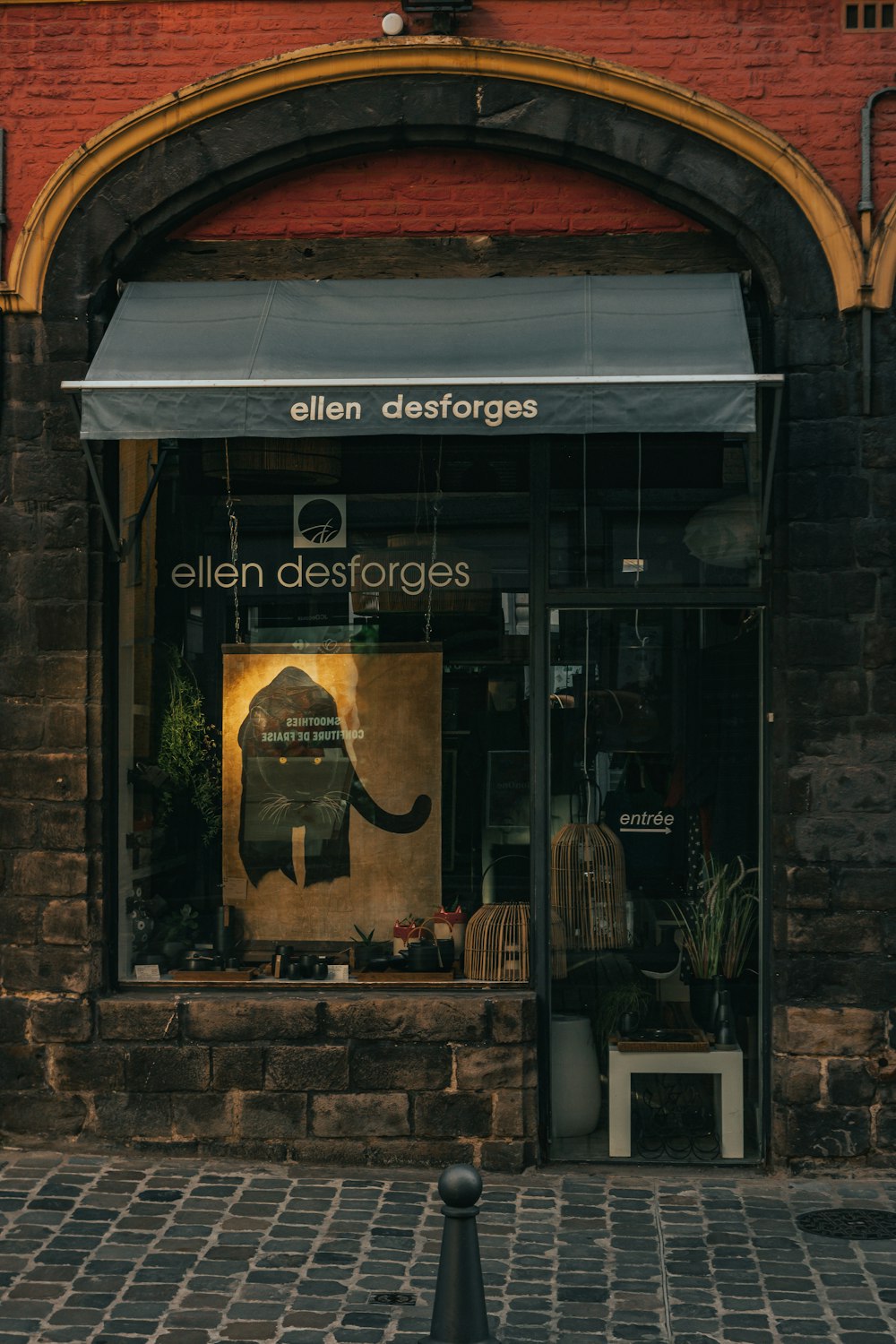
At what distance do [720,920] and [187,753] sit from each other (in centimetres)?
285

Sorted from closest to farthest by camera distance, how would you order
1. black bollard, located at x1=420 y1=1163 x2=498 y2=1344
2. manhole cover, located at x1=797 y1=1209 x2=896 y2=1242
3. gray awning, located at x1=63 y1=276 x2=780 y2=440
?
black bollard, located at x1=420 y1=1163 x2=498 y2=1344, manhole cover, located at x1=797 y1=1209 x2=896 y2=1242, gray awning, located at x1=63 y1=276 x2=780 y2=440

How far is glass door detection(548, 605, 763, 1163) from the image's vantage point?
7.75 m

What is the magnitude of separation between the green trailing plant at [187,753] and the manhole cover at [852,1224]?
3448 millimetres

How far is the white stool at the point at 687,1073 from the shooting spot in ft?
25.0

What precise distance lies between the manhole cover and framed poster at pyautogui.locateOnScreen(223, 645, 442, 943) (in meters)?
2.39

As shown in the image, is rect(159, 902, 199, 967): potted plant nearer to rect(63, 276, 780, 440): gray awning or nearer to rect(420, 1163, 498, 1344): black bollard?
rect(63, 276, 780, 440): gray awning

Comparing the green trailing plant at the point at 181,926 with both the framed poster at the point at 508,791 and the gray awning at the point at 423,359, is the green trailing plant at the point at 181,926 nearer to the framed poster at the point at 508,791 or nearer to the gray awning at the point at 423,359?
the framed poster at the point at 508,791

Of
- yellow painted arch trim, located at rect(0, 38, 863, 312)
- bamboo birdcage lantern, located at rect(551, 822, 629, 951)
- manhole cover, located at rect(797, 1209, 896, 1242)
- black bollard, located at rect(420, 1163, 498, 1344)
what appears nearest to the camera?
black bollard, located at rect(420, 1163, 498, 1344)

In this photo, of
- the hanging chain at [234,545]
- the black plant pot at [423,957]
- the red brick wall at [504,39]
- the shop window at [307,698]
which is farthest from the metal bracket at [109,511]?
the black plant pot at [423,957]

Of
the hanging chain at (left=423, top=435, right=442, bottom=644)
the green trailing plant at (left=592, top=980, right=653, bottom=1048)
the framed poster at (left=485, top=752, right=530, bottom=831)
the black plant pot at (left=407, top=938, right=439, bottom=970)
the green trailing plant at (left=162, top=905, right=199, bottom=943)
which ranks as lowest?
the green trailing plant at (left=592, top=980, right=653, bottom=1048)

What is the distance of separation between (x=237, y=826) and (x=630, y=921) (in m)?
2.07

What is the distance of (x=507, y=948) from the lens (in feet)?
25.7

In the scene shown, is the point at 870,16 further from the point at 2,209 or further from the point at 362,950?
the point at 362,950

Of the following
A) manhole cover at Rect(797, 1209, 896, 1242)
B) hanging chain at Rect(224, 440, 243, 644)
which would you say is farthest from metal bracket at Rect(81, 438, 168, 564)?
manhole cover at Rect(797, 1209, 896, 1242)
